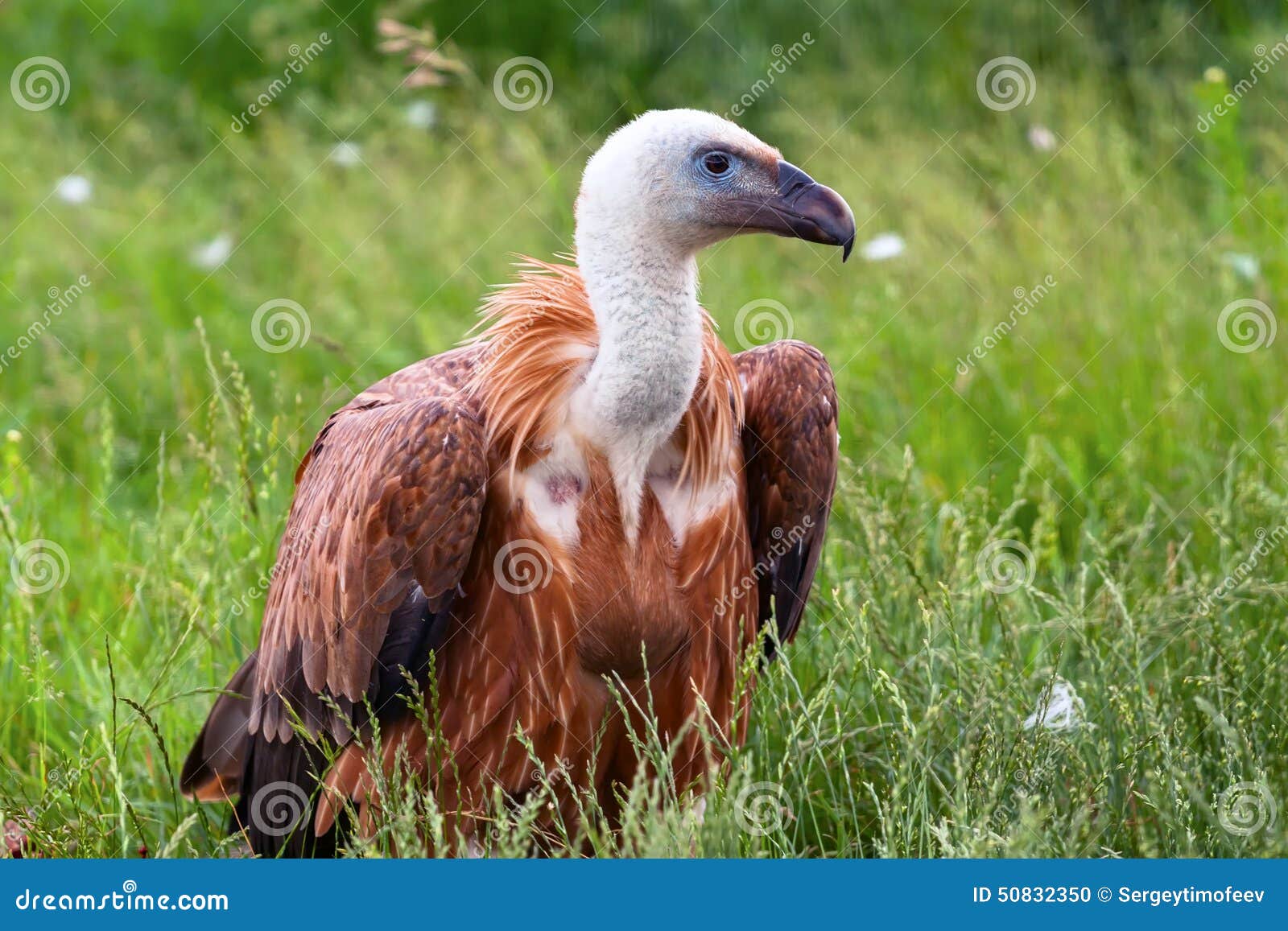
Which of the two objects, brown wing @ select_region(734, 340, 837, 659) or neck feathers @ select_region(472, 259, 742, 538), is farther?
brown wing @ select_region(734, 340, 837, 659)

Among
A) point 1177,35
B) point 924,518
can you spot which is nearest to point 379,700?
point 924,518

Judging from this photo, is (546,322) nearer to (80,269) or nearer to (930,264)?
(930,264)

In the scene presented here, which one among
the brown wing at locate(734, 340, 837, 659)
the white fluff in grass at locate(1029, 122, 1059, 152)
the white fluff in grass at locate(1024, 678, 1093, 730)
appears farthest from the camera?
→ the white fluff in grass at locate(1029, 122, 1059, 152)

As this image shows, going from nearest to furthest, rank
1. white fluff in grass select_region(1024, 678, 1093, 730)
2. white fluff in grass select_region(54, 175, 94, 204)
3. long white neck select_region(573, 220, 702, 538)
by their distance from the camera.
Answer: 1. long white neck select_region(573, 220, 702, 538)
2. white fluff in grass select_region(1024, 678, 1093, 730)
3. white fluff in grass select_region(54, 175, 94, 204)

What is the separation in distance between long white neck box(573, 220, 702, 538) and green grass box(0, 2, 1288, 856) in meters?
0.67

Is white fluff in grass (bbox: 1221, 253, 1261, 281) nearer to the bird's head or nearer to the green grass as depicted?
the green grass


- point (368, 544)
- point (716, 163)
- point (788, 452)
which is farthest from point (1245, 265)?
point (368, 544)

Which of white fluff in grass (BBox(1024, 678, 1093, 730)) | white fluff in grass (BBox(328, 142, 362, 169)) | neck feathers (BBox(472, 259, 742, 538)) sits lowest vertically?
white fluff in grass (BBox(1024, 678, 1093, 730))

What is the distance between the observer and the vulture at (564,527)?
3404mm

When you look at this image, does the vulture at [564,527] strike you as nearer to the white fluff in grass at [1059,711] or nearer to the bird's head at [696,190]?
the bird's head at [696,190]

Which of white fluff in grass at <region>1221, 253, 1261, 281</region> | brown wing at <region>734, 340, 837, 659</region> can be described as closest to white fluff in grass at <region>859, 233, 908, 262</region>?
white fluff in grass at <region>1221, 253, 1261, 281</region>

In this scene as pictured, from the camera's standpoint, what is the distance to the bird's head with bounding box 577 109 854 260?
3.39m

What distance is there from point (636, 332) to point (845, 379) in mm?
2710

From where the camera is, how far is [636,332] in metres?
3.38
